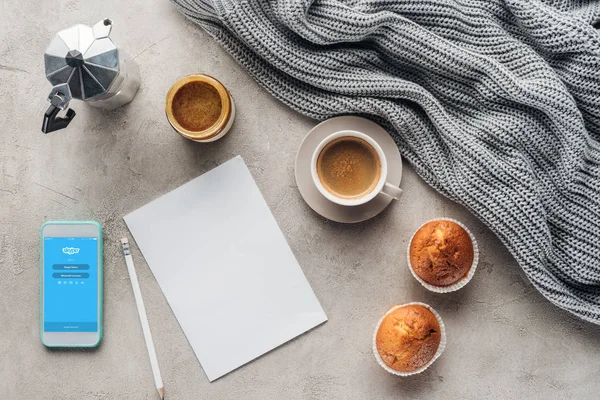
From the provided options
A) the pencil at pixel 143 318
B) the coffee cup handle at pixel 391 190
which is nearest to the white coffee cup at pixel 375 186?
the coffee cup handle at pixel 391 190

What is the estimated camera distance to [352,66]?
929 mm

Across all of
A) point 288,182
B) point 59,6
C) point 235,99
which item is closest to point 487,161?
point 288,182

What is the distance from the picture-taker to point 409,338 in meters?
0.88

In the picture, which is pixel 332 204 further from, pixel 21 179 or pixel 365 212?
pixel 21 179

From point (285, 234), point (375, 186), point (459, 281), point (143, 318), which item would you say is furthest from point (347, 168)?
point (143, 318)

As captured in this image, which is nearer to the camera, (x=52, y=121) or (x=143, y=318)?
(x=52, y=121)

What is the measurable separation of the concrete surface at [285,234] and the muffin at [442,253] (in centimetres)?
8

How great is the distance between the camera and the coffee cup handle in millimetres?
891

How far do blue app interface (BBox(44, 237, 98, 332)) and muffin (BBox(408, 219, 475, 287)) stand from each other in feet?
1.86

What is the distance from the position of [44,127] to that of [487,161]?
69 cm

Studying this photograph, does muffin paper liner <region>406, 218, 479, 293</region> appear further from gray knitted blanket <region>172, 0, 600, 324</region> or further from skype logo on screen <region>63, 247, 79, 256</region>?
skype logo on screen <region>63, 247, 79, 256</region>

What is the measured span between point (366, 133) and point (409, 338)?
0.35 meters

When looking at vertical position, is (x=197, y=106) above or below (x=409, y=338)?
above

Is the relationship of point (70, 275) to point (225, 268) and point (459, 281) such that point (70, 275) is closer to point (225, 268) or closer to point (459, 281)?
point (225, 268)
